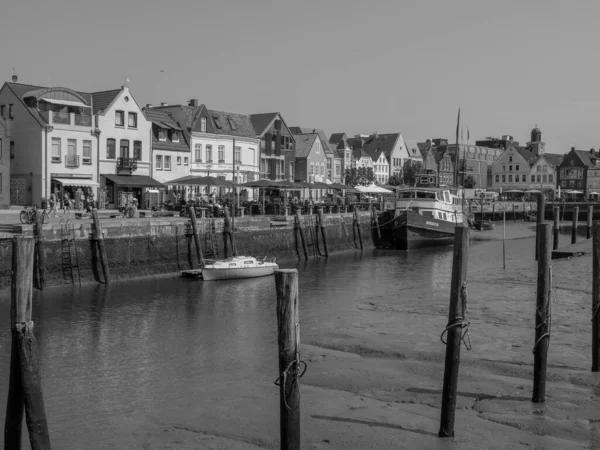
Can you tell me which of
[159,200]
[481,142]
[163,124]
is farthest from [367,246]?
[481,142]

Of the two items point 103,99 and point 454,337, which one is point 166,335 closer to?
point 454,337

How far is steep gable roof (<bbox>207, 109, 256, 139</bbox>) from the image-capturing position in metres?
62.7

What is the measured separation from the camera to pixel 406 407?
12.4 m

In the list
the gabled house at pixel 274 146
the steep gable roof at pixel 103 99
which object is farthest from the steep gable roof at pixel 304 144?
the steep gable roof at pixel 103 99

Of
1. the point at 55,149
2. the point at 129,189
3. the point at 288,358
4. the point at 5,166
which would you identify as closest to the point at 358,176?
the point at 129,189

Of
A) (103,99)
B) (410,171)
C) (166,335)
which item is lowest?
(166,335)

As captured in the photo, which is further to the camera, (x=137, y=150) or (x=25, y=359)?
(x=137, y=150)

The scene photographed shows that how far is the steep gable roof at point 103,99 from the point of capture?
5094 centimetres

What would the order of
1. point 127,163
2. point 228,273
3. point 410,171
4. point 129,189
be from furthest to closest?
1. point 410,171
2. point 127,163
3. point 129,189
4. point 228,273

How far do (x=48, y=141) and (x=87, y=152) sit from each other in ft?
10.8

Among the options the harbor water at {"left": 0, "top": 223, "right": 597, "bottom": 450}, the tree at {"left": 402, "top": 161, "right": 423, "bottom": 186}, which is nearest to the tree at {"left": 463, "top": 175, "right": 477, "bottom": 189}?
the tree at {"left": 402, "top": 161, "right": 423, "bottom": 186}

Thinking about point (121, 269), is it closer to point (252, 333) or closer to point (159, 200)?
point (252, 333)

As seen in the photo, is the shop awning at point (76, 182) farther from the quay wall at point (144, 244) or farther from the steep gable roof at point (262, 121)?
the steep gable roof at point (262, 121)

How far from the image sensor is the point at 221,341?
63.5ft
